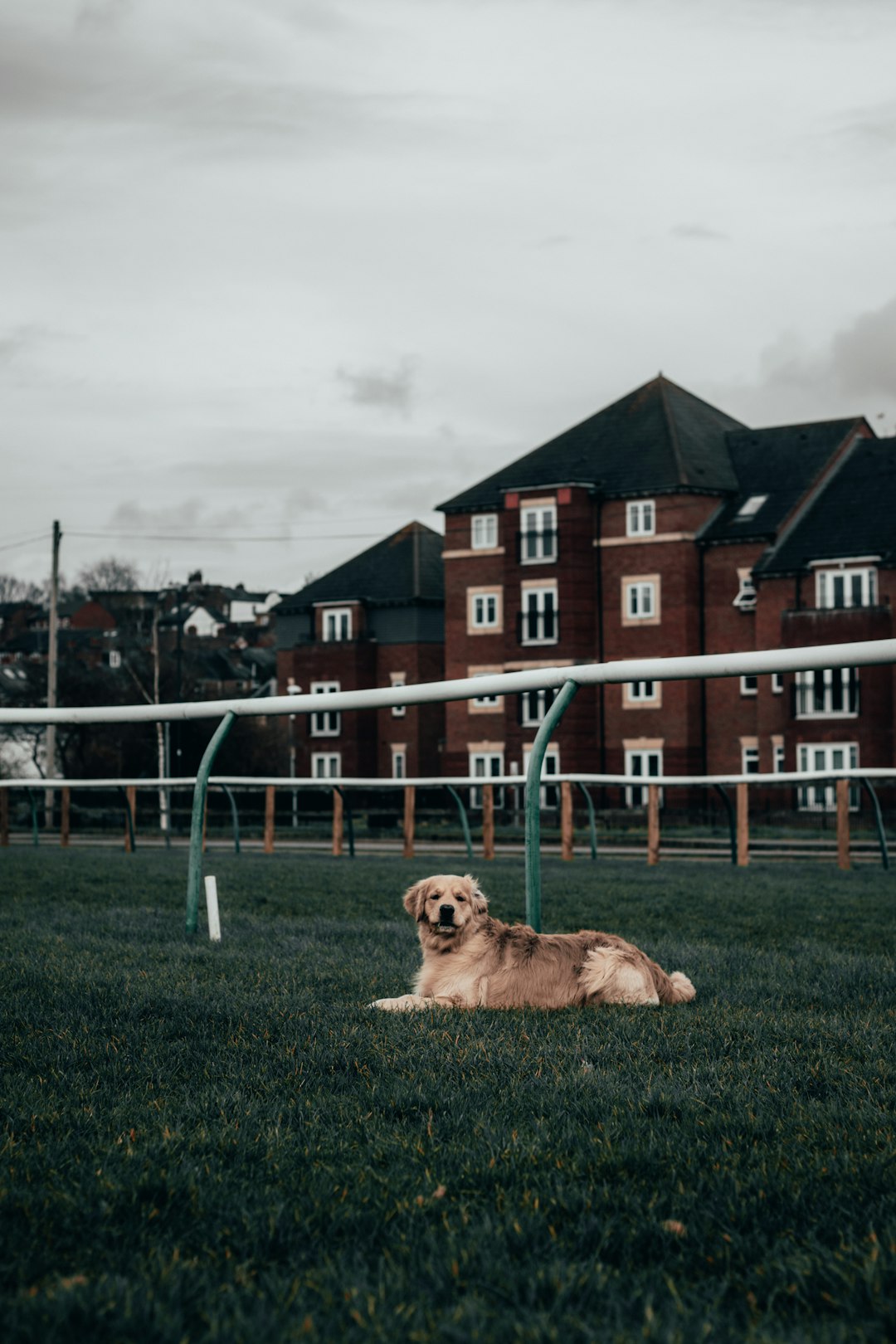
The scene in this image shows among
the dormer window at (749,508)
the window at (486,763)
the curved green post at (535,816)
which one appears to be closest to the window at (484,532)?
the window at (486,763)

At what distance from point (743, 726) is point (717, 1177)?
51.3 metres

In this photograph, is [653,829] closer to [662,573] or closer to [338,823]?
[338,823]

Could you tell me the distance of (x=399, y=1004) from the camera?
6906 millimetres

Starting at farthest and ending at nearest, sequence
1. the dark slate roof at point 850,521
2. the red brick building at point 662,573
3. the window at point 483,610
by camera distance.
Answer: the window at point 483,610, the red brick building at point 662,573, the dark slate roof at point 850,521

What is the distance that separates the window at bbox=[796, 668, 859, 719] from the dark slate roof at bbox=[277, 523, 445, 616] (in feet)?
79.7

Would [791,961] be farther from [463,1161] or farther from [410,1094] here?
[463,1161]

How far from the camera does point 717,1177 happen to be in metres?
4.00

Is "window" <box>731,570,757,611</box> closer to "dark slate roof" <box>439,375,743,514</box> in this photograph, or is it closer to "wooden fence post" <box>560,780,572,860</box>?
"dark slate roof" <box>439,375,743,514</box>

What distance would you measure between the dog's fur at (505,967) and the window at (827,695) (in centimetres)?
4349

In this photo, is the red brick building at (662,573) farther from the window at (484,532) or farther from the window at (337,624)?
the window at (337,624)

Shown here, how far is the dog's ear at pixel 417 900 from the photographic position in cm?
720

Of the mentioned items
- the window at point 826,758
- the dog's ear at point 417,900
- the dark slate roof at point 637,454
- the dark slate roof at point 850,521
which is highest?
the dark slate roof at point 637,454

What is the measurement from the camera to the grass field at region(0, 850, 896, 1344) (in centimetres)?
315

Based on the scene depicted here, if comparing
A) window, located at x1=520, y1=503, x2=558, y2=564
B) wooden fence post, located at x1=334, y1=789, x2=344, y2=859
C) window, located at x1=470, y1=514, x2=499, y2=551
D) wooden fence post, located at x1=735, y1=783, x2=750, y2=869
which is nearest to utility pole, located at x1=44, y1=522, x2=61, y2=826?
window, located at x1=470, y1=514, x2=499, y2=551
